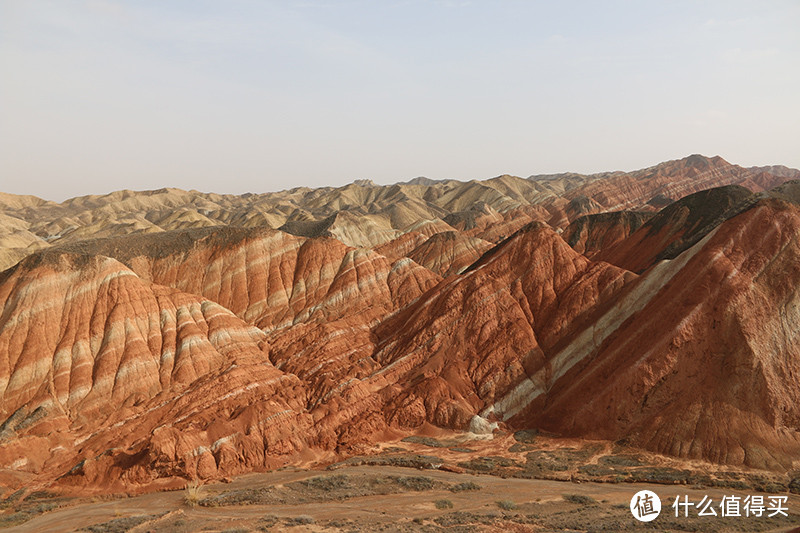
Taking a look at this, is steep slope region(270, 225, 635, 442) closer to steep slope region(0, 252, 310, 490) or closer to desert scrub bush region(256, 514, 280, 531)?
steep slope region(0, 252, 310, 490)

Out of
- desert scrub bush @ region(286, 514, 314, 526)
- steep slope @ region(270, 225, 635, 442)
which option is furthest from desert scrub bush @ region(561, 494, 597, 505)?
desert scrub bush @ region(286, 514, 314, 526)

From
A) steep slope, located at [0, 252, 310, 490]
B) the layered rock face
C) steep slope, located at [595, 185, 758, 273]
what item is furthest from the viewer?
steep slope, located at [595, 185, 758, 273]

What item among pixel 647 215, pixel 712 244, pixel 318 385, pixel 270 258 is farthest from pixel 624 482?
pixel 647 215

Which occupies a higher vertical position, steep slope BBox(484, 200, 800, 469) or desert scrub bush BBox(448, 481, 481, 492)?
steep slope BBox(484, 200, 800, 469)

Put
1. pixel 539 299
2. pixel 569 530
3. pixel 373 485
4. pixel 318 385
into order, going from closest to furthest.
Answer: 1. pixel 569 530
2. pixel 373 485
3. pixel 318 385
4. pixel 539 299

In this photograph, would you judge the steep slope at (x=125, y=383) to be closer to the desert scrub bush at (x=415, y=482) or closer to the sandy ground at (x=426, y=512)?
the sandy ground at (x=426, y=512)

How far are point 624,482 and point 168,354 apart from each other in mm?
45662

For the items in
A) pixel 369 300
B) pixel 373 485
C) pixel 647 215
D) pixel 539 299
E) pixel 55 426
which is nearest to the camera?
pixel 373 485

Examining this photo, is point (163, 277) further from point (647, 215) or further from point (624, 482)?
point (647, 215)

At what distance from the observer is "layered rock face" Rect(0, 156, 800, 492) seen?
1650 inches

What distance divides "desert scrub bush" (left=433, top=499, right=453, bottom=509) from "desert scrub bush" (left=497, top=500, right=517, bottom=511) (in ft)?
10.7

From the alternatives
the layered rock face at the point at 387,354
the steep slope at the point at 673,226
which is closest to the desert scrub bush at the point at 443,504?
the layered rock face at the point at 387,354

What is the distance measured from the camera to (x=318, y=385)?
53.3 meters

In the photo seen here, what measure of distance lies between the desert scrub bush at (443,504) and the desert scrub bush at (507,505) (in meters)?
3.25
